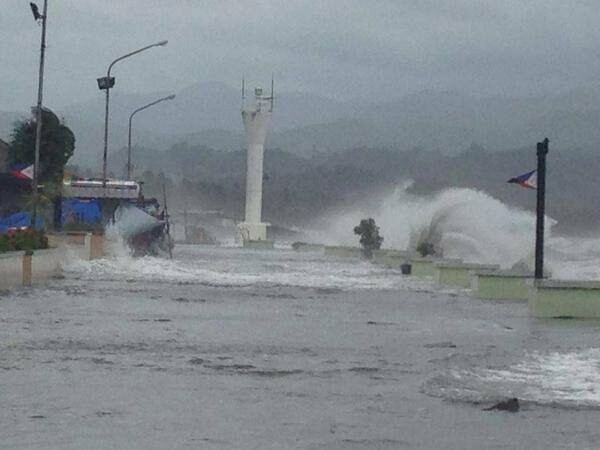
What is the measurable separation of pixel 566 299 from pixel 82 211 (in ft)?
123

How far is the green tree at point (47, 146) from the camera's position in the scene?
57.0 m

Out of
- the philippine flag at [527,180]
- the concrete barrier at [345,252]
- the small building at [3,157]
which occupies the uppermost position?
the small building at [3,157]

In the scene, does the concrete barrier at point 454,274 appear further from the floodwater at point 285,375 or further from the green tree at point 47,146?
the green tree at point 47,146

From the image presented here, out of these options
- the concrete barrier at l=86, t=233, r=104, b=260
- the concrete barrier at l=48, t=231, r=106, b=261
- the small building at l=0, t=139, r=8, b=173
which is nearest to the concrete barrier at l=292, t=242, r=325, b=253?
the small building at l=0, t=139, r=8, b=173

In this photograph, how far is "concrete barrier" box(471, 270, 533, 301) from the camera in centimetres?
3148

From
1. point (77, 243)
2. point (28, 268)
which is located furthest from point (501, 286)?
point (77, 243)

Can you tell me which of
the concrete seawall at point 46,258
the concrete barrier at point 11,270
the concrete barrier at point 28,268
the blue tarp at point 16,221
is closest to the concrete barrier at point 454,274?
the concrete seawall at point 46,258

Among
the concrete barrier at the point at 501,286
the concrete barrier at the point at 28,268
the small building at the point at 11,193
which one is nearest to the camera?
the concrete barrier at the point at 28,268

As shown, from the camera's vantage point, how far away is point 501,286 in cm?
3189

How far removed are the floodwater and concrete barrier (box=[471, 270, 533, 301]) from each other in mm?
3920

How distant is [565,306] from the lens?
24.0m

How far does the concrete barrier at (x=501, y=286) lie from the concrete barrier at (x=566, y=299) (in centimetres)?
674

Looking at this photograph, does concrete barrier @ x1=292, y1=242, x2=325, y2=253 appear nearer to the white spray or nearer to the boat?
the white spray

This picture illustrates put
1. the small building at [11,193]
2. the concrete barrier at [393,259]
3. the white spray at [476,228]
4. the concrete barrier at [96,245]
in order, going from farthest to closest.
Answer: the white spray at [476,228], the small building at [11,193], the concrete barrier at [393,259], the concrete barrier at [96,245]
